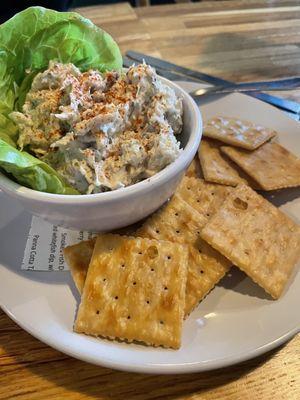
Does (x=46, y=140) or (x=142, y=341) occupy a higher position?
(x=46, y=140)

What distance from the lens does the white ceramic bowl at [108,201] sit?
0.94 metres

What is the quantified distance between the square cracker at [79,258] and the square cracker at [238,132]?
54 centimetres

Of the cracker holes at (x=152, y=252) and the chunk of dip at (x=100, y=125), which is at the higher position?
the chunk of dip at (x=100, y=125)

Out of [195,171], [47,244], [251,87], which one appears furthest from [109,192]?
[251,87]

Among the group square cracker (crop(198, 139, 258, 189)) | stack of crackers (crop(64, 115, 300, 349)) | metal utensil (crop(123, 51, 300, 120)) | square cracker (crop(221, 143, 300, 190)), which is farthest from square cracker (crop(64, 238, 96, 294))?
metal utensil (crop(123, 51, 300, 120))

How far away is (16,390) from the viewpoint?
90 cm

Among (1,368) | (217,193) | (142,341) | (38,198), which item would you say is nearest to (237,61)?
(217,193)

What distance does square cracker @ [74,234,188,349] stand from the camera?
890 millimetres

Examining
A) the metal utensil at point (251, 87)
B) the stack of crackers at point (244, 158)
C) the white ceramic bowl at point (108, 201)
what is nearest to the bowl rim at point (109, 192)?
the white ceramic bowl at point (108, 201)

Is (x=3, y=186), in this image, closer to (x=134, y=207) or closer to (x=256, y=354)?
(x=134, y=207)

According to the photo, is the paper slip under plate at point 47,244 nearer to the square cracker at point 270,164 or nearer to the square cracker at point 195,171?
the square cracker at point 195,171

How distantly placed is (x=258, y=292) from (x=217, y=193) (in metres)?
0.33

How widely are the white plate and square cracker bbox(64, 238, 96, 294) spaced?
4cm

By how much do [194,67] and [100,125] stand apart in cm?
101
